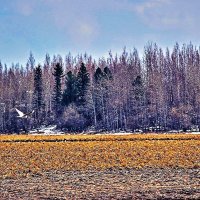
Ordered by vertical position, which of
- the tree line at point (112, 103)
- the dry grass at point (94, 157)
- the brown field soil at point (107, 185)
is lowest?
the brown field soil at point (107, 185)

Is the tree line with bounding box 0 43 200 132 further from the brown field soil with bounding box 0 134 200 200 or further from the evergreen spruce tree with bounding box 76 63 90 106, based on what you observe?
the brown field soil with bounding box 0 134 200 200

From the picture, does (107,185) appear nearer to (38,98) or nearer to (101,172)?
(101,172)

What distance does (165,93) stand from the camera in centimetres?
7775

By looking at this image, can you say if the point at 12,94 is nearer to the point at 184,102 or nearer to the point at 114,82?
the point at 114,82

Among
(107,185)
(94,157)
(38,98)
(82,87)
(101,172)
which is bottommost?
(107,185)

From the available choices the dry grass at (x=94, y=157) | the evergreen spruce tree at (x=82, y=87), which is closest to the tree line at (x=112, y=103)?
the evergreen spruce tree at (x=82, y=87)

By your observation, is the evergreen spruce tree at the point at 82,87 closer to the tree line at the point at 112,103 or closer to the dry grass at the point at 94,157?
the tree line at the point at 112,103

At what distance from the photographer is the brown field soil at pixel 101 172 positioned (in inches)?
554

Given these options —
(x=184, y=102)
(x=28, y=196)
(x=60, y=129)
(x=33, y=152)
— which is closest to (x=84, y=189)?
(x=28, y=196)

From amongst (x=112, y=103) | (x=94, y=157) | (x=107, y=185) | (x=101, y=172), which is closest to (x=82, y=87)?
(x=112, y=103)

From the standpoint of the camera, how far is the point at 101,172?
63.7 feet

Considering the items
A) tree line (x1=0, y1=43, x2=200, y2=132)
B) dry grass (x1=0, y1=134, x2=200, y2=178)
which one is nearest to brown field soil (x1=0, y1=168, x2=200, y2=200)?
dry grass (x1=0, y1=134, x2=200, y2=178)

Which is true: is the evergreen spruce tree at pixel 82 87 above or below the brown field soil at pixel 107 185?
above

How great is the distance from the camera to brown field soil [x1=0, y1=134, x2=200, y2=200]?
1407 cm
